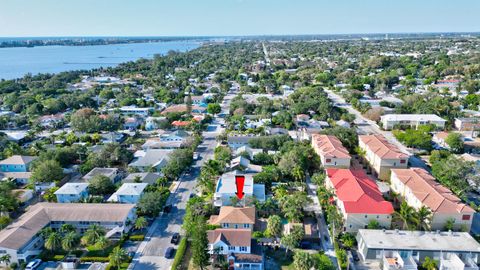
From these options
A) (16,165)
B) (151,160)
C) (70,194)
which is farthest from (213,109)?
(70,194)

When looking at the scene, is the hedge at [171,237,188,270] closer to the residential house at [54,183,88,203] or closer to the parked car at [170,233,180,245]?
the parked car at [170,233,180,245]

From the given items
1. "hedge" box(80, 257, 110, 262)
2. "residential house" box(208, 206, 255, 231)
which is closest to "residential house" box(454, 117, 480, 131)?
"residential house" box(208, 206, 255, 231)

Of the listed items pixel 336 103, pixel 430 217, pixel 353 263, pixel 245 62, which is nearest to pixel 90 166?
pixel 353 263

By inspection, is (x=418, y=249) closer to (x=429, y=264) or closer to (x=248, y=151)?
(x=429, y=264)

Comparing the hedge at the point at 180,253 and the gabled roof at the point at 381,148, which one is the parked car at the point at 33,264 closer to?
the hedge at the point at 180,253

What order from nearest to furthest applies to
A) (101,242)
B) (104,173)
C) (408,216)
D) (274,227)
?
(101,242) → (274,227) → (408,216) → (104,173)

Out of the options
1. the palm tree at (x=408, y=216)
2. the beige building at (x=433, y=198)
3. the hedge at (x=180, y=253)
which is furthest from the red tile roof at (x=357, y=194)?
the hedge at (x=180, y=253)
